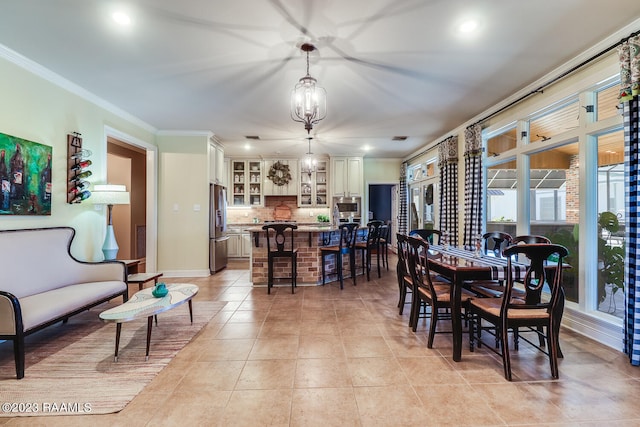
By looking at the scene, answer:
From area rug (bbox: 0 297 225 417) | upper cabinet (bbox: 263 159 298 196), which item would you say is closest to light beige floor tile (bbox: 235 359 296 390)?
area rug (bbox: 0 297 225 417)

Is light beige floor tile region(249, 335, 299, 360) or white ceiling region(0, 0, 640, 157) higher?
white ceiling region(0, 0, 640, 157)

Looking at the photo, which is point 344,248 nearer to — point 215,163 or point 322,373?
point 322,373

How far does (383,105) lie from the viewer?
4160 millimetres

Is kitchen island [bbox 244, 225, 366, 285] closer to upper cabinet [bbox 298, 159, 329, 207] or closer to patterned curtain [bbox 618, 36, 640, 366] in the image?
upper cabinet [bbox 298, 159, 329, 207]

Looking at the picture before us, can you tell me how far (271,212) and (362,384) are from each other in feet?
20.5

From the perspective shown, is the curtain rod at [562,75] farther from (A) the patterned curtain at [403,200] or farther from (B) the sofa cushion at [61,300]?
(B) the sofa cushion at [61,300]

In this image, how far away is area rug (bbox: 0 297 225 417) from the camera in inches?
73.2

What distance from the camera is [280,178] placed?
762 centimetres

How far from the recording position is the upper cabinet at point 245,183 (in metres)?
7.72

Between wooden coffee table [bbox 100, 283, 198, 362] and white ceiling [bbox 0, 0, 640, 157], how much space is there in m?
2.33

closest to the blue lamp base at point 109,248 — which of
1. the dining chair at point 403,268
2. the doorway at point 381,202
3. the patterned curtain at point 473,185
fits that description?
the dining chair at point 403,268

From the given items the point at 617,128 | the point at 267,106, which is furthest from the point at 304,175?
the point at 617,128

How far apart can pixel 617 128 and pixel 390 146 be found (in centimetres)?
433

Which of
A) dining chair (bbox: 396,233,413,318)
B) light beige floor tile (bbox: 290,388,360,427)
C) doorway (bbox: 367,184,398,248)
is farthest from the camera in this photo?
doorway (bbox: 367,184,398,248)
